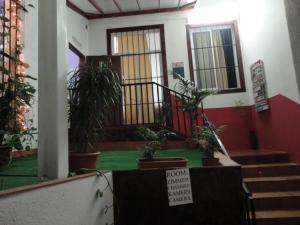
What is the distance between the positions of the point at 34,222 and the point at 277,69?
15.1ft

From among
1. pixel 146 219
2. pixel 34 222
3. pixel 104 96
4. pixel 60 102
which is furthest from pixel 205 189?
pixel 34 222

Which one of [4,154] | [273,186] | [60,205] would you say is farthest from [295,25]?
[273,186]

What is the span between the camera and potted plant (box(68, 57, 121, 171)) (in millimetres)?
2027

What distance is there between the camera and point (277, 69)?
4594mm

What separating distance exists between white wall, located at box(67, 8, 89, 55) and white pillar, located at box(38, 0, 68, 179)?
4062 millimetres

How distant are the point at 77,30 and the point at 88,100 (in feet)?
14.8

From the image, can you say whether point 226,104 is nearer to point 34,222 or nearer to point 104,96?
point 104,96

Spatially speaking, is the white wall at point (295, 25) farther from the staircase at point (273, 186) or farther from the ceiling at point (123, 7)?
the ceiling at point (123, 7)

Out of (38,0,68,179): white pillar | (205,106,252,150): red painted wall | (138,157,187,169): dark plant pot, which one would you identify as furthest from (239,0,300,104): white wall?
(38,0,68,179): white pillar

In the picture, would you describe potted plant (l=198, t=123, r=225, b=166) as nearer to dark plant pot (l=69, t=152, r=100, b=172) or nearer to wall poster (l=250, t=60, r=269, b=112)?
dark plant pot (l=69, t=152, r=100, b=172)

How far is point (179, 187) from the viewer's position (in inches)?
93.2

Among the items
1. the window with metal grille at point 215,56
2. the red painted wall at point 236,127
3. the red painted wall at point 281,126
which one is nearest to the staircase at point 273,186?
the red painted wall at point 281,126

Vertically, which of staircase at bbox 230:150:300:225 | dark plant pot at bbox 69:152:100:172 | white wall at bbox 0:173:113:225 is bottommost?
staircase at bbox 230:150:300:225

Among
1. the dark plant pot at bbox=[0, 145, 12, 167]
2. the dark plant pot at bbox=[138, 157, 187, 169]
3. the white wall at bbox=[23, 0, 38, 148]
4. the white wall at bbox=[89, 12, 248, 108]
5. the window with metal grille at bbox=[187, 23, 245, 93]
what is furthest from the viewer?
the window with metal grille at bbox=[187, 23, 245, 93]
